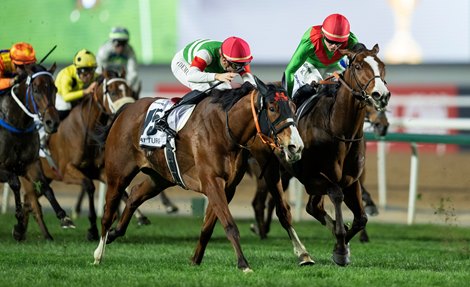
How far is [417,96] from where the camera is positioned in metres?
19.1

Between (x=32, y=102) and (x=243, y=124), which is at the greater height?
(x=243, y=124)

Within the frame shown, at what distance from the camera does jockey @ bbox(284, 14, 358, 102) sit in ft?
28.2

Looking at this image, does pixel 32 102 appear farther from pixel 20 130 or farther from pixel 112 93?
pixel 112 93

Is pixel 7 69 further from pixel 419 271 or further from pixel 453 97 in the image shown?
pixel 453 97

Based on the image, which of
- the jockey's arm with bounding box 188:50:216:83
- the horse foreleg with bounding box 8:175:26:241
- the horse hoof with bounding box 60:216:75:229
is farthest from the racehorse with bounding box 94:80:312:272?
the horse foreleg with bounding box 8:175:26:241

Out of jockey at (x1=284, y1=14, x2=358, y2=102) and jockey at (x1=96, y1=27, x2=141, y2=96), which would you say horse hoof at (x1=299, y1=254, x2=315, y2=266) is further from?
jockey at (x1=96, y1=27, x2=141, y2=96)

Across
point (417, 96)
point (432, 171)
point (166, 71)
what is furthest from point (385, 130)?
point (166, 71)

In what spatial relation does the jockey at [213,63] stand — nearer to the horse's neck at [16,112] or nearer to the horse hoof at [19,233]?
the horse's neck at [16,112]

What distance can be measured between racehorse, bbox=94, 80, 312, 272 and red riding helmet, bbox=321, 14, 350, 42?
3.10 feet

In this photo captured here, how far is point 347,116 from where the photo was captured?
8.38m

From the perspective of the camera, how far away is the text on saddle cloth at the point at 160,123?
8.17 m

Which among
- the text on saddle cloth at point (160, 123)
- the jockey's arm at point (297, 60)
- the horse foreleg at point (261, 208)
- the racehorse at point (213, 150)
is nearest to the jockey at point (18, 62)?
the racehorse at point (213, 150)

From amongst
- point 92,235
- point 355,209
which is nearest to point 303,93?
point 355,209

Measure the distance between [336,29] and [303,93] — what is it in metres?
0.58
